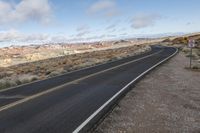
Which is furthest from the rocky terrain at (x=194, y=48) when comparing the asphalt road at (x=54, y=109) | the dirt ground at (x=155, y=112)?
the asphalt road at (x=54, y=109)

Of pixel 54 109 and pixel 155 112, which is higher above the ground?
pixel 54 109

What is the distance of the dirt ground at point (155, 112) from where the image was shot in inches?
359

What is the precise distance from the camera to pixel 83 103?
12.1m

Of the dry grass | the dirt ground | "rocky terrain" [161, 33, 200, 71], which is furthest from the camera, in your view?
"rocky terrain" [161, 33, 200, 71]

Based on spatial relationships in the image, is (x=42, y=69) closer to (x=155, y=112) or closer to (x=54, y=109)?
(x=54, y=109)

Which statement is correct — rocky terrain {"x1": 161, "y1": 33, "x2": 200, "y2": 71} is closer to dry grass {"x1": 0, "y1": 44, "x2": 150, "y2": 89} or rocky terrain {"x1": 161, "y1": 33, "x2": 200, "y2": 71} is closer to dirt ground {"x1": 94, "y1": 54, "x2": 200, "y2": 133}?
dry grass {"x1": 0, "y1": 44, "x2": 150, "y2": 89}

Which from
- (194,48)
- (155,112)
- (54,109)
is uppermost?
(54,109)

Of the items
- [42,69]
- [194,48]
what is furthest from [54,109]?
[194,48]

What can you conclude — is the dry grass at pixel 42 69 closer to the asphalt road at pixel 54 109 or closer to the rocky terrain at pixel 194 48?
the asphalt road at pixel 54 109

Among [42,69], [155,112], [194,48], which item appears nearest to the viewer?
[155,112]

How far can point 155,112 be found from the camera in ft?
36.5

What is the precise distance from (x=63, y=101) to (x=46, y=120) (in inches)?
124

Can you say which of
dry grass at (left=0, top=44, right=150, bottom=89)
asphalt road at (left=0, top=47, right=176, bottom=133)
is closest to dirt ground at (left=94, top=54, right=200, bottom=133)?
asphalt road at (left=0, top=47, right=176, bottom=133)

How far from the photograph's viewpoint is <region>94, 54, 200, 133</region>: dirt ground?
9120 mm
